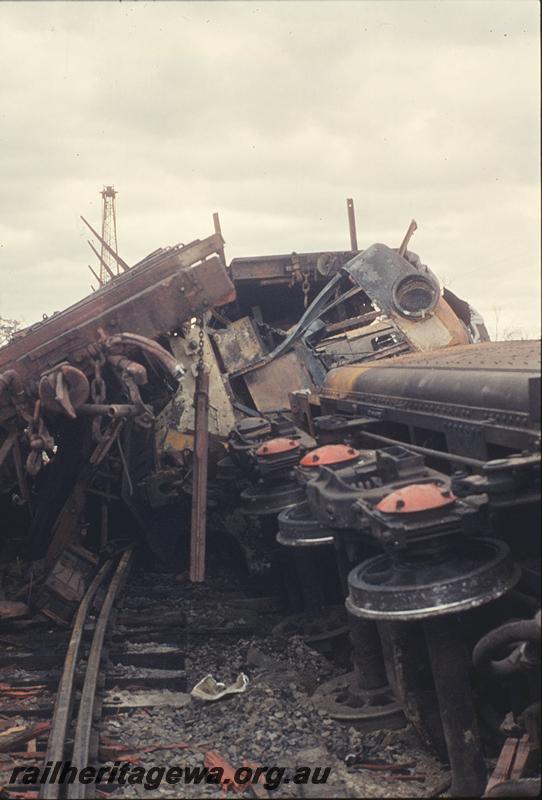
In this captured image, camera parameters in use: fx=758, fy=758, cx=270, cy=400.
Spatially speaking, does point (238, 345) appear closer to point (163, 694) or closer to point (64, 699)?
point (163, 694)

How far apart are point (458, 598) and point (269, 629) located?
150 inches

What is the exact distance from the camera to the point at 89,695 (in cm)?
523

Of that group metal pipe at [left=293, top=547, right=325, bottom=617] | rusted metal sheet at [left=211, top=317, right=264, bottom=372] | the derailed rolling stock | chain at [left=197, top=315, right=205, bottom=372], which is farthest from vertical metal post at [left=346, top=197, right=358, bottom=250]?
the derailed rolling stock

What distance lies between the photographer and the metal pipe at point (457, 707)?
3.40m

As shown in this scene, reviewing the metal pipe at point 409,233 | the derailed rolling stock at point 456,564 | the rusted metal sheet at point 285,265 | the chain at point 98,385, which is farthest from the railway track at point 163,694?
the metal pipe at point 409,233

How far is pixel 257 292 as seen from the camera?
12125 millimetres

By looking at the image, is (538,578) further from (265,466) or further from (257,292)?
(257,292)

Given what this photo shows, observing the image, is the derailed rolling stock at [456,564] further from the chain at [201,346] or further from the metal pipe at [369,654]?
the chain at [201,346]

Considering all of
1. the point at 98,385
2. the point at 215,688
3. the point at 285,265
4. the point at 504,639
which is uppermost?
the point at 285,265

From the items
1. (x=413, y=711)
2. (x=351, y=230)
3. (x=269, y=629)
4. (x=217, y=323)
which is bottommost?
(x=269, y=629)

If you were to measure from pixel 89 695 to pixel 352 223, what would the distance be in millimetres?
9514

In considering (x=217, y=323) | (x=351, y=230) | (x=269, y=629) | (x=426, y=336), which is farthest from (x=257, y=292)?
(x=269, y=629)

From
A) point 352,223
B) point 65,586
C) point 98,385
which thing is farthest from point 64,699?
point 352,223

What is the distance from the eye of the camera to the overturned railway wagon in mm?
3186
